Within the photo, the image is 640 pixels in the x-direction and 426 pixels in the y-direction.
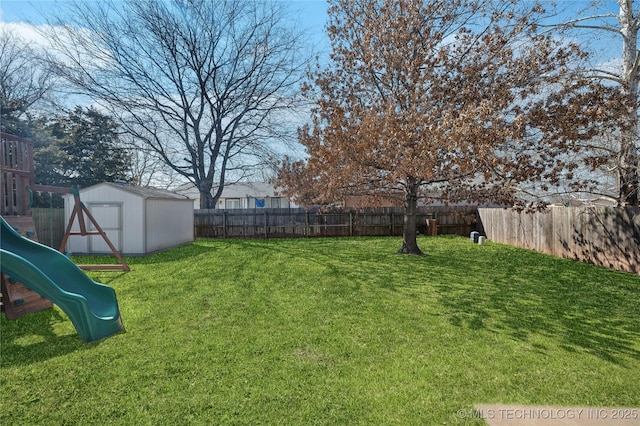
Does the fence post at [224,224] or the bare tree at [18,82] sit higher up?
the bare tree at [18,82]

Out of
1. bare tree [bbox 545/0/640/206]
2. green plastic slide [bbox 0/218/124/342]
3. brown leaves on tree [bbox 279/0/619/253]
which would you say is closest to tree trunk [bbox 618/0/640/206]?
bare tree [bbox 545/0/640/206]

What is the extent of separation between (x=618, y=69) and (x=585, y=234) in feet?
13.4

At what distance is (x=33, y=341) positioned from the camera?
3639 mm

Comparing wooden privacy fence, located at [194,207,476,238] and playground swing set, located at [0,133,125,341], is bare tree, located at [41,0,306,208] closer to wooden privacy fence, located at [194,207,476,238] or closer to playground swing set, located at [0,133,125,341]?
wooden privacy fence, located at [194,207,476,238]

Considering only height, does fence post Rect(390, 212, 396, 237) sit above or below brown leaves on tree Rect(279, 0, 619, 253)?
below

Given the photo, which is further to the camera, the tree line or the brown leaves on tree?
the tree line

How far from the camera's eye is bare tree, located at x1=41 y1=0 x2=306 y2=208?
14227mm

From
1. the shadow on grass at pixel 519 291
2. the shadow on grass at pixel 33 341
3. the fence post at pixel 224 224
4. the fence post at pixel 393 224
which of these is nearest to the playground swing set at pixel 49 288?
the shadow on grass at pixel 33 341

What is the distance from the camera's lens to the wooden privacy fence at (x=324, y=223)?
15.5 m

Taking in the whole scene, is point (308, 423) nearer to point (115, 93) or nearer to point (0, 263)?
point (0, 263)

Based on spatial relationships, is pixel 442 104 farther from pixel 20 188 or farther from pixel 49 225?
pixel 49 225

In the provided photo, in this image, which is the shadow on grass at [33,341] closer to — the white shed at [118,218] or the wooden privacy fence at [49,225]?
the white shed at [118,218]

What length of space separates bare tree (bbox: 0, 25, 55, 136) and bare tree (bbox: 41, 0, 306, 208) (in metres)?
3.20

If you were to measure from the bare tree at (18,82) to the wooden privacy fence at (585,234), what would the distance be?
21.1 metres
